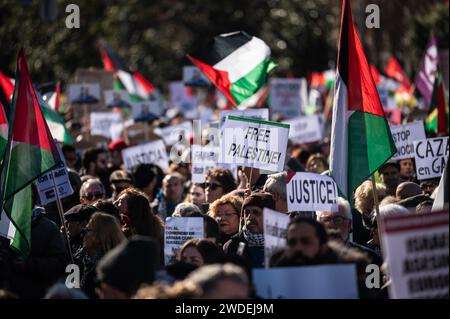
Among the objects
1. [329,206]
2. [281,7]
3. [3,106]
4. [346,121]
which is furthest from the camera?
[281,7]

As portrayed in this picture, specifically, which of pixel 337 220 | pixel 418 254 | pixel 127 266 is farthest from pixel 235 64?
pixel 418 254

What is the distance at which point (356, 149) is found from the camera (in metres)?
9.56

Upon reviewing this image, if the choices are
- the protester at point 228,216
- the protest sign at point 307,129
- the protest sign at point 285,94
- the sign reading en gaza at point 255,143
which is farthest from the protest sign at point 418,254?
the protest sign at point 285,94

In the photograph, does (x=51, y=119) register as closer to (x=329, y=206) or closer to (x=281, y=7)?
(x=329, y=206)

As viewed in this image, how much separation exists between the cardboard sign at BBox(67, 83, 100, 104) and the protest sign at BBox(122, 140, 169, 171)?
5.20 meters

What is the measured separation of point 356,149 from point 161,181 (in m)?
5.35

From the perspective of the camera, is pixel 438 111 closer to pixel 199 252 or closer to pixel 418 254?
pixel 199 252

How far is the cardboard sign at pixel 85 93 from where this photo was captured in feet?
69.3

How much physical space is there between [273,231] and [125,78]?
17759 mm

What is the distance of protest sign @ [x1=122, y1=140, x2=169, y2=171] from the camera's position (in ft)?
52.3

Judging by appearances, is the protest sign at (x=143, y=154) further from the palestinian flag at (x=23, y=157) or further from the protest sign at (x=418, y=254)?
the protest sign at (x=418, y=254)

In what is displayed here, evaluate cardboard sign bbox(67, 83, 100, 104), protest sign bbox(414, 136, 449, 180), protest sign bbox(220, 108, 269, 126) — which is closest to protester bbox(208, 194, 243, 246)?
protest sign bbox(414, 136, 449, 180)

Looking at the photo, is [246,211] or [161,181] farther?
[161,181]
